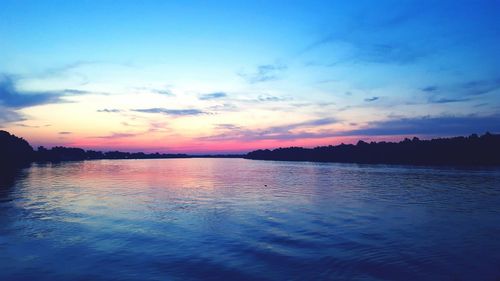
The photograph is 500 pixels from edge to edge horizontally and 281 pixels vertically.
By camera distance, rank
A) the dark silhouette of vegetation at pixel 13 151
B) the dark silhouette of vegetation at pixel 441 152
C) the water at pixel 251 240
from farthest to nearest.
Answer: the dark silhouette of vegetation at pixel 13 151
the dark silhouette of vegetation at pixel 441 152
the water at pixel 251 240

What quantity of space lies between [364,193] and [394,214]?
14.8m

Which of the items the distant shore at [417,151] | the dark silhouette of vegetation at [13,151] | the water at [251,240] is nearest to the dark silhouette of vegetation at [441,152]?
the distant shore at [417,151]

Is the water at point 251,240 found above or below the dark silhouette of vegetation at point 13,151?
below

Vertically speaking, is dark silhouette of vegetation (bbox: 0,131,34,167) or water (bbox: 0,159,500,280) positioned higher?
dark silhouette of vegetation (bbox: 0,131,34,167)

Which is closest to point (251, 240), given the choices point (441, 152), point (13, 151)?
point (441, 152)

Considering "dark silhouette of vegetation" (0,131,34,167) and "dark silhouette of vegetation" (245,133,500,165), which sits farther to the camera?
"dark silhouette of vegetation" (0,131,34,167)

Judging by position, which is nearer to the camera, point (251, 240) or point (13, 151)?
point (251, 240)

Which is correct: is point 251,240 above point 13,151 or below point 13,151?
below

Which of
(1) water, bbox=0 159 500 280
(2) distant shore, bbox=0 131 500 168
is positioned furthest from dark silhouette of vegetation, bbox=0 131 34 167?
(1) water, bbox=0 159 500 280

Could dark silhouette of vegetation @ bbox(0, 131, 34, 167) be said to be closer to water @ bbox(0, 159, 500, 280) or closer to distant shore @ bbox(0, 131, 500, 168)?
distant shore @ bbox(0, 131, 500, 168)

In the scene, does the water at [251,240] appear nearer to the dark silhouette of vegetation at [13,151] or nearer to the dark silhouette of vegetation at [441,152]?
the dark silhouette of vegetation at [441,152]

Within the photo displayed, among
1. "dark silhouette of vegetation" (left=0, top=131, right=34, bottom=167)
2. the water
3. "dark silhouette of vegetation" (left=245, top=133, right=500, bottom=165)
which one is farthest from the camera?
"dark silhouette of vegetation" (left=0, top=131, right=34, bottom=167)

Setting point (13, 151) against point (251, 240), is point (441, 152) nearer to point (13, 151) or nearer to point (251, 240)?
point (251, 240)

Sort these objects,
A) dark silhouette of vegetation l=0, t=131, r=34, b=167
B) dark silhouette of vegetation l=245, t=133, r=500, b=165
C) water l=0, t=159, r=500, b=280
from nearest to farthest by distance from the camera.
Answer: water l=0, t=159, r=500, b=280 < dark silhouette of vegetation l=245, t=133, r=500, b=165 < dark silhouette of vegetation l=0, t=131, r=34, b=167
